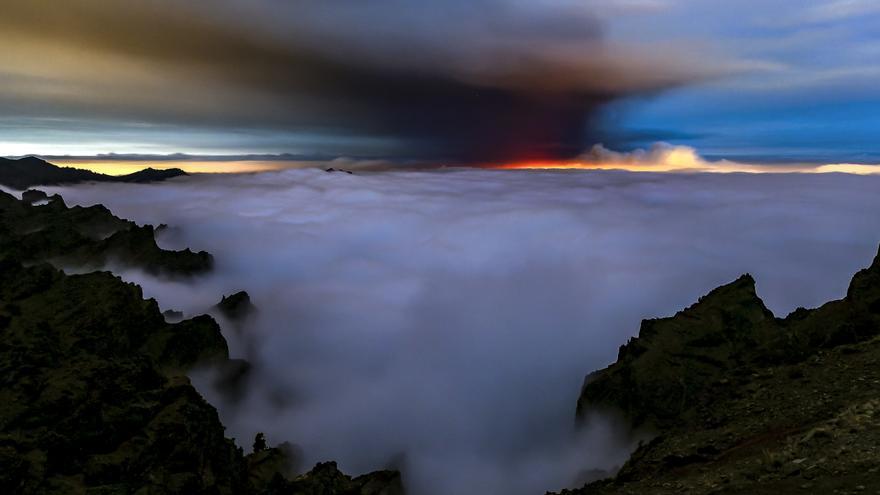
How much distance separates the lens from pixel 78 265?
18862 cm

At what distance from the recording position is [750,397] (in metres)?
36.5

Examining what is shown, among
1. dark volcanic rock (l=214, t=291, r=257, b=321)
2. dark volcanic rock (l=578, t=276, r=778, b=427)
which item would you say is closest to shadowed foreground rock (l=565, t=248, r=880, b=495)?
dark volcanic rock (l=578, t=276, r=778, b=427)

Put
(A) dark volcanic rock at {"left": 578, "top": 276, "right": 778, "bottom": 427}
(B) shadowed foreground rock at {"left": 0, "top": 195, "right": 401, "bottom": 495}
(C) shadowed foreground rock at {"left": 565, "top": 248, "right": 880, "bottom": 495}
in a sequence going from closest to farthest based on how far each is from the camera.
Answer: (C) shadowed foreground rock at {"left": 565, "top": 248, "right": 880, "bottom": 495}
(B) shadowed foreground rock at {"left": 0, "top": 195, "right": 401, "bottom": 495}
(A) dark volcanic rock at {"left": 578, "top": 276, "right": 778, "bottom": 427}

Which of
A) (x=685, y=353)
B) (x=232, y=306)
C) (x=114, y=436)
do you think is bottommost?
(x=232, y=306)

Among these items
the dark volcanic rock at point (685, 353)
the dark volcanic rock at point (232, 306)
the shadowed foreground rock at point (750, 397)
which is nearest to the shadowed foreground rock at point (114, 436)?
the shadowed foreground rock at point (750, 397)

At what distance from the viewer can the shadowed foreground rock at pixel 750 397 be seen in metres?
21.0

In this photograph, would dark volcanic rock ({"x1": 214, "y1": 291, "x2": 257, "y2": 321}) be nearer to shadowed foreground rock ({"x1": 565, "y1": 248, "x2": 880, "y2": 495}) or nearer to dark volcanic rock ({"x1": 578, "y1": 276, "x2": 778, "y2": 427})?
shadowed foreground rock ({"x1": 565, "y1": 248, "x2": 880, "y2": 495})

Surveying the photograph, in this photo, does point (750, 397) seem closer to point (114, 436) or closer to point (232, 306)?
point (114, 436)

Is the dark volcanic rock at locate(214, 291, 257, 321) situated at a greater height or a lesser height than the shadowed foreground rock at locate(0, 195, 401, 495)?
lesser

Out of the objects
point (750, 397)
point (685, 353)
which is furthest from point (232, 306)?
point (750, 397)

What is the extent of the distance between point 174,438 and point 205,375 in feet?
334

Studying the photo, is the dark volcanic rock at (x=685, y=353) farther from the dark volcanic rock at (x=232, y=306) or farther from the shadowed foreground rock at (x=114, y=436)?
the dark volcanic rock at (x=232, y=306)

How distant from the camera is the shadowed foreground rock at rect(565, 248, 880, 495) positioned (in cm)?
2095

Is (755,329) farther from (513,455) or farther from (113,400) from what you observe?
(513,455)
